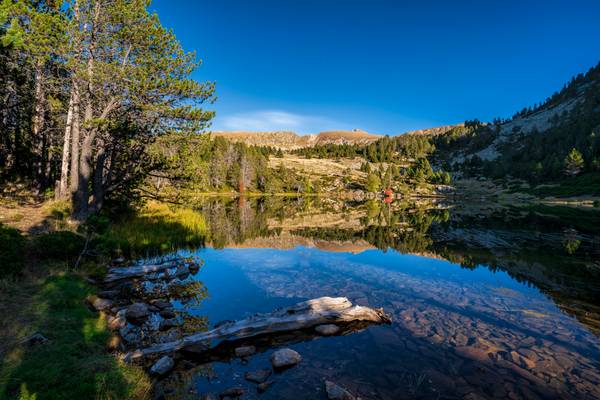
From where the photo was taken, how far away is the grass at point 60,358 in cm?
696

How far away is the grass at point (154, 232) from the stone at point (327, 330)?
540 inches

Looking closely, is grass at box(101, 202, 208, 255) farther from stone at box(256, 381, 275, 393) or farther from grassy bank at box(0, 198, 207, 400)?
stone at box(256, 381, 275, 393)

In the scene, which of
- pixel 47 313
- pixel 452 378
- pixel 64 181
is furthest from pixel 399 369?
pixel 64 181

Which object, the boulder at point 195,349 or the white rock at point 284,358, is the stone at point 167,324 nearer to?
the boulder at point 195,349

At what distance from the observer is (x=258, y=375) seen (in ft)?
29.5

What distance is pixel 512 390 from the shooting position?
8.67m

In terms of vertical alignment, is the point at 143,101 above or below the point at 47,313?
above

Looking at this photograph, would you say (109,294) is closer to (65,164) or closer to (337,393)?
(337,393)

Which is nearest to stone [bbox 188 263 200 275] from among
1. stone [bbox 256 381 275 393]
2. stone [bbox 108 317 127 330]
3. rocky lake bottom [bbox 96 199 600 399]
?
rocky lake bottom [bbox 96 199 600 399]

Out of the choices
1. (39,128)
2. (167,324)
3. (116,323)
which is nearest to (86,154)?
(39,128)

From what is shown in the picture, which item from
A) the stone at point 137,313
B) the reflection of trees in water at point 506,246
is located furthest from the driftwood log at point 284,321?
the reflection of trees in water at point 506,246

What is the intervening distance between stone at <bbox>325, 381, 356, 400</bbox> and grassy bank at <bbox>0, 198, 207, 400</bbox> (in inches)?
177

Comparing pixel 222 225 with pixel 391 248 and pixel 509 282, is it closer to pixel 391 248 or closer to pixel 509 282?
pixel 391 248

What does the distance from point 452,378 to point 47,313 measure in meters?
12.8
